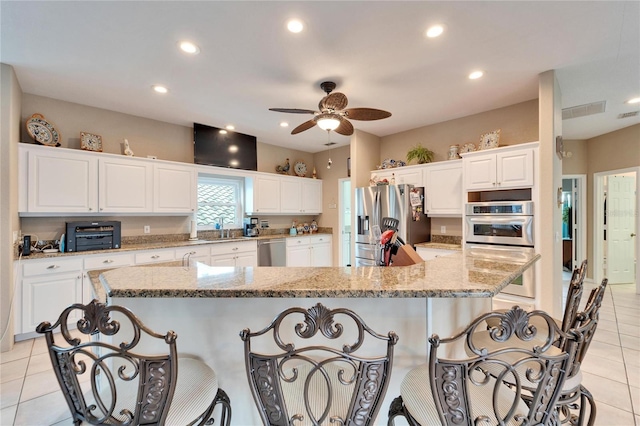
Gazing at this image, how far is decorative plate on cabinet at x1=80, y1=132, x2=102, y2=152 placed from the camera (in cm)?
353

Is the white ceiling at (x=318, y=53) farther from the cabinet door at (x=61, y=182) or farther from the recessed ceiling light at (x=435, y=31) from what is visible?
the cabinet door at (x=61, y=182)

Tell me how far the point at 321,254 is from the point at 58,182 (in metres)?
4.17

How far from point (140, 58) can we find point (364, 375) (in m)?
3.12

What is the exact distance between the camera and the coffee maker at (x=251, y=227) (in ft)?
16.9

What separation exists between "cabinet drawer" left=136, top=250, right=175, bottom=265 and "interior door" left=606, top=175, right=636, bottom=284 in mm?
7333

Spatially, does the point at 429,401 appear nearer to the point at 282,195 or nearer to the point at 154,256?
the point at 154,256

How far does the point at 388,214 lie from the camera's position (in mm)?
4355

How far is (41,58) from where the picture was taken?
→ 257 cm

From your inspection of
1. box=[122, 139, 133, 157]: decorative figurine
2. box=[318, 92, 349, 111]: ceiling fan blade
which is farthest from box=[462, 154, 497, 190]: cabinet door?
box=[122, 139, 133, 157]: decorative figurine

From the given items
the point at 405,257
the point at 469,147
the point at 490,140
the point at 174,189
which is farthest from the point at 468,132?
the point at 174,189

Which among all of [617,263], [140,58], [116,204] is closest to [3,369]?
[116,204]

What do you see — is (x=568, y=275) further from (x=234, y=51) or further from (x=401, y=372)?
(x=234, y=51)

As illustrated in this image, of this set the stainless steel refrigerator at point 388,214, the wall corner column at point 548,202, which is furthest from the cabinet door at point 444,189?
the wall corner column at point 548,202

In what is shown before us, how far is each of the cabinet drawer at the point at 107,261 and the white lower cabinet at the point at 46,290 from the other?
0.29ft
